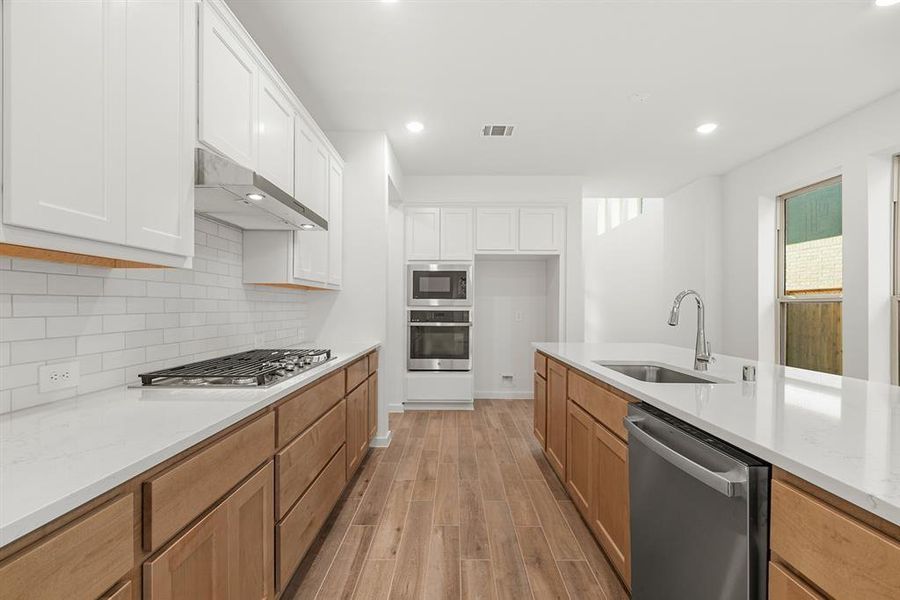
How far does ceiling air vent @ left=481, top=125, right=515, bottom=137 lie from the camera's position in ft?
11.9

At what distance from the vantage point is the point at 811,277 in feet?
13.1

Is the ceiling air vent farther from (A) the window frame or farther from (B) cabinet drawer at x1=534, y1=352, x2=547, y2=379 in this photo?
(A) the window frame

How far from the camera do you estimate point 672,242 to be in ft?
18.9

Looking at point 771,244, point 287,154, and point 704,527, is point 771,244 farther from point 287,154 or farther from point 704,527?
point 287,154

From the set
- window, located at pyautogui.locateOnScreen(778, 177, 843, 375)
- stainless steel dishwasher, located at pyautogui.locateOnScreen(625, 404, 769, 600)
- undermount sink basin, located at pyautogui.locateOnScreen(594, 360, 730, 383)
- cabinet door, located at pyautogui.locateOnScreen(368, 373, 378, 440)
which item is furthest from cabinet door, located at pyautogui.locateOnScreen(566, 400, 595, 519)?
window, located at pyautogui.locateOnScreen(778, 177, 843, 375)

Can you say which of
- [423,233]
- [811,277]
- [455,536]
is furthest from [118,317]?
[811,277]

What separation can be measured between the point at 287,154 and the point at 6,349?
1.57 meters

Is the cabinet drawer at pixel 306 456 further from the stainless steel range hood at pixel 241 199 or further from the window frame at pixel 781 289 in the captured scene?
the window frame at pixel 781 289

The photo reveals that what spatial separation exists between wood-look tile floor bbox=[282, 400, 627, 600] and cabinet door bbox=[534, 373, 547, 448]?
187 mm

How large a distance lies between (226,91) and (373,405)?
2.40m

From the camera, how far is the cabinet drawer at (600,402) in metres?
1.70

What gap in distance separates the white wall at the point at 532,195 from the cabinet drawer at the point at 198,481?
3.93 meters

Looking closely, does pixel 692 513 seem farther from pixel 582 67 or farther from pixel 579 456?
pixel 582 67

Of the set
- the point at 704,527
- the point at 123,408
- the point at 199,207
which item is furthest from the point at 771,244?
the point at 123,408
